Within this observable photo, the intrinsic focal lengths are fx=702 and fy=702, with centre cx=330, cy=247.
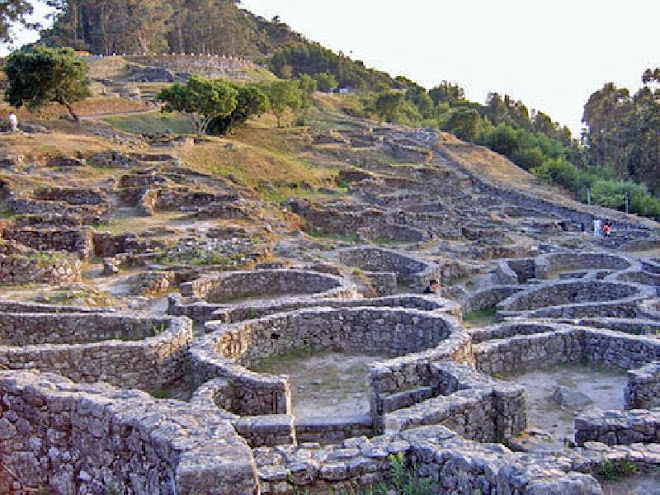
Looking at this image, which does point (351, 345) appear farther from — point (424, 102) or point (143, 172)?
point (424, 102)

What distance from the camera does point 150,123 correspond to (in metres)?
51.4

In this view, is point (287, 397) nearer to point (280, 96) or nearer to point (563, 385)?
point (563, 385)

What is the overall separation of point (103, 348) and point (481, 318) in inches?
498

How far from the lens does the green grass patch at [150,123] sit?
161 ft

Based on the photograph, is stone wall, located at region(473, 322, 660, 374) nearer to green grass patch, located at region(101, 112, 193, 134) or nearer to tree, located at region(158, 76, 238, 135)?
tree, located at region(158, 76, 238, 135)

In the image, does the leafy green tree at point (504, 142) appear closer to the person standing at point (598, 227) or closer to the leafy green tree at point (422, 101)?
the leafy green tree at point (422, 101)

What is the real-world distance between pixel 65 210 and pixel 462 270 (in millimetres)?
15062

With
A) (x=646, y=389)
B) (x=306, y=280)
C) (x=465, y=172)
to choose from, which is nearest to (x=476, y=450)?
(x=646, y=389)

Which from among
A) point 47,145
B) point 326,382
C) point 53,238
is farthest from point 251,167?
point 326,382

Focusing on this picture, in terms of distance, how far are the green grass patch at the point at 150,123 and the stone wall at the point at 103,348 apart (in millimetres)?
36845

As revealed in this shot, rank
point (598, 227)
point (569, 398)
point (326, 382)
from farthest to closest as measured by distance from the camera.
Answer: point (598, 227)
point (326, 382)
point (569, 398)

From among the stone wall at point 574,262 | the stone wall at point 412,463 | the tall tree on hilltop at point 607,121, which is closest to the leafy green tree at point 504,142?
the tall tree on hilltop at point 607,121

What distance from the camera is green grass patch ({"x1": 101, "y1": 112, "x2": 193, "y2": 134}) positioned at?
161 ft

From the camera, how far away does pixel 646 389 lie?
9922 millimetres
